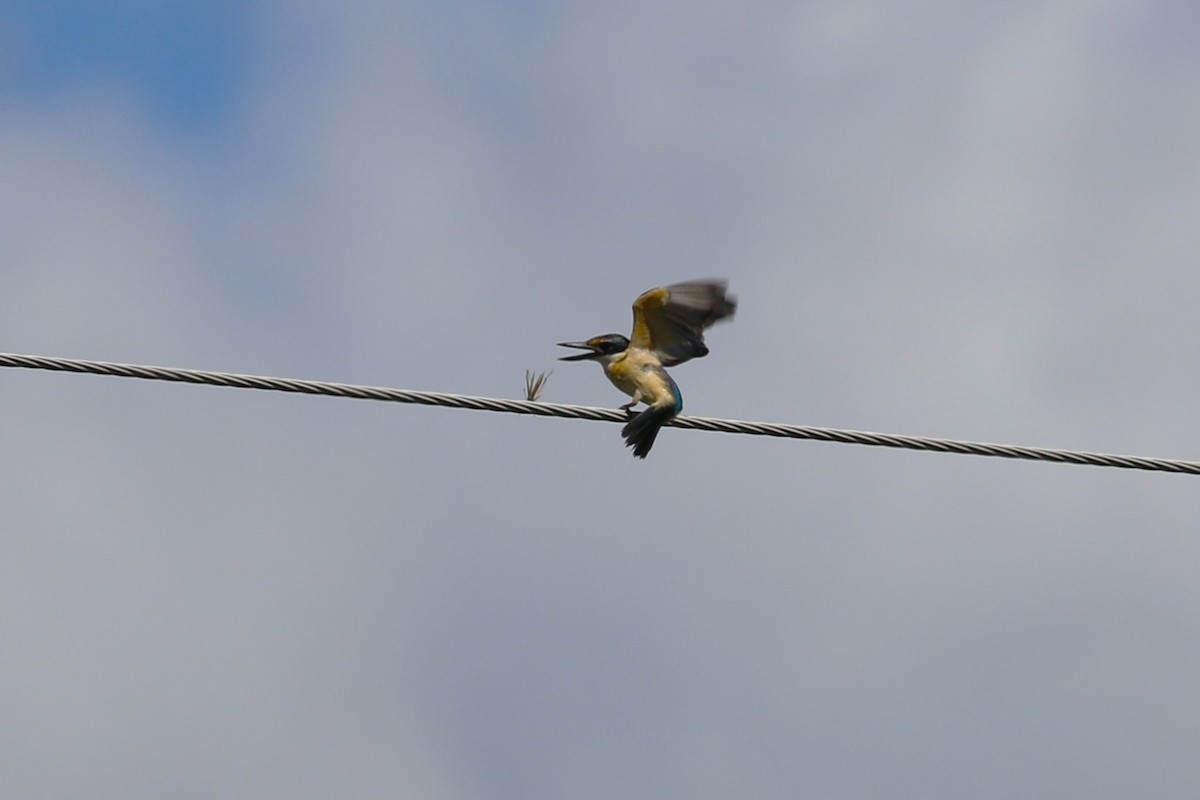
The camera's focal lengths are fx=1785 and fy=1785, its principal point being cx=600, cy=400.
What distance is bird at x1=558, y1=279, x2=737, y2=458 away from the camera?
11070 millimetres

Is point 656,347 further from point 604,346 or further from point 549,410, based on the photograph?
point 549,410

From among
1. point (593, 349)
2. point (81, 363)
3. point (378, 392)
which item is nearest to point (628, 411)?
point (593, 349)

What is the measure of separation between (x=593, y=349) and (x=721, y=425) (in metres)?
3.36

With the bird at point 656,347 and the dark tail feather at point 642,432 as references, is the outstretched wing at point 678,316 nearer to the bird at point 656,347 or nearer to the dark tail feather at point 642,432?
the bird at point 656,347

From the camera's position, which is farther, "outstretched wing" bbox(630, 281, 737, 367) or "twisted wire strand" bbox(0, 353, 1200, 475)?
"outstretched wing" bbox(630, 281, 737, 367)

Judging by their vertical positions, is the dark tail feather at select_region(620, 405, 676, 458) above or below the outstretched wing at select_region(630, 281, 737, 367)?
below

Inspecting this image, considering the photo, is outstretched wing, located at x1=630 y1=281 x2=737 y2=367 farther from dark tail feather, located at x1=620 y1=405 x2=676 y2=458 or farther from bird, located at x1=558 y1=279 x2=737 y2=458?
dark tail feather, located at x1=620 y1=405 x2=676 y2=458

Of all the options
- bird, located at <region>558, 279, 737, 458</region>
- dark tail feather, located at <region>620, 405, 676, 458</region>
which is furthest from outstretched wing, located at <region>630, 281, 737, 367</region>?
dark tail feather, located at <region>620, 405, 676, 458</region>

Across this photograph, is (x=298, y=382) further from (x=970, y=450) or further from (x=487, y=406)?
(x=970, y=450)

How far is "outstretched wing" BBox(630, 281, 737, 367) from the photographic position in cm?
1138

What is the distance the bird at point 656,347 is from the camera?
11.1 m

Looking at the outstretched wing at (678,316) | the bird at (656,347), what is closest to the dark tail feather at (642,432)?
the bird at (656,347)

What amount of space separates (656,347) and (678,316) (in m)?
0.38

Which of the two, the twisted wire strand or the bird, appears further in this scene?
the bird
